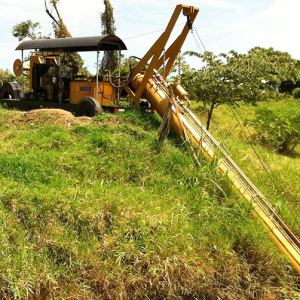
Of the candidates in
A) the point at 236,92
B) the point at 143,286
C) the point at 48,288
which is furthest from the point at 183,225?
the point at 236,92

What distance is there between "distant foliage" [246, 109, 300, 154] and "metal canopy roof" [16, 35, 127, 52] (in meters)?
4.99

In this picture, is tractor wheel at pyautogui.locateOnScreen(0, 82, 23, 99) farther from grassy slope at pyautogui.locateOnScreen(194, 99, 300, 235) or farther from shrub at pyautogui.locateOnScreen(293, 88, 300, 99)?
shrub at pyautogui.locateOnScreen(293, 88, 300, 99)

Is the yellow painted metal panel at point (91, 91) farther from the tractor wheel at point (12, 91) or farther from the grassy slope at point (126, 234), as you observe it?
the grassy slope at point (126, 234)

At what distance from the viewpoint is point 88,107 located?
34.3 feet

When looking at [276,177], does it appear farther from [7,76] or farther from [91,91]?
[7,76]

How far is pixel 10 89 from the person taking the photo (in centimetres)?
1353

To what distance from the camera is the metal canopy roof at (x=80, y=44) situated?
10656mm

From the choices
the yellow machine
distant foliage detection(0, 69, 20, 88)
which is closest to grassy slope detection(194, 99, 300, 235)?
the yellow machine

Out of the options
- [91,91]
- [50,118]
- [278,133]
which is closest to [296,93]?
[278,133]

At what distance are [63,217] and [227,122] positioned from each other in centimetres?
1109

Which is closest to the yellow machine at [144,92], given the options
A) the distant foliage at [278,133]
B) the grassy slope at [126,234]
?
the grassy slope at [126,234]

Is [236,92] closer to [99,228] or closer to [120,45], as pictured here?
[120,45]

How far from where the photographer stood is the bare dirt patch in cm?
961

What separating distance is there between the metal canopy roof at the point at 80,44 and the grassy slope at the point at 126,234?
4.15 m
